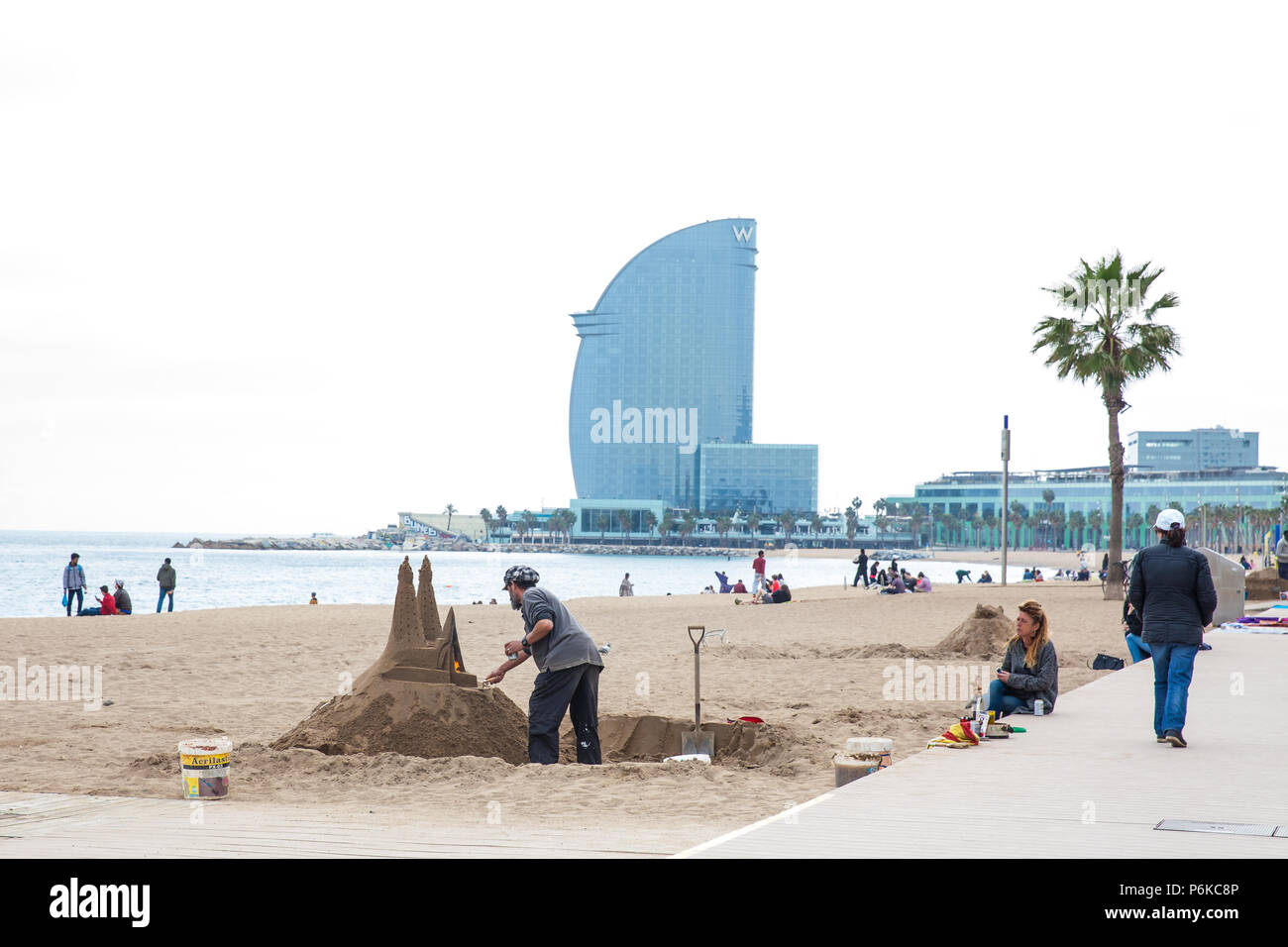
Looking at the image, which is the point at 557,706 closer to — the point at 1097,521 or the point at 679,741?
the point at 679,741

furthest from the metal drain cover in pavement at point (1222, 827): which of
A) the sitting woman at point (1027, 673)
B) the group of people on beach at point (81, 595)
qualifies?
the group of people on beach at point (81, 595)

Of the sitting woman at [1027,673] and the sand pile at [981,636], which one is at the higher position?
the sitting woman at [1027,673]

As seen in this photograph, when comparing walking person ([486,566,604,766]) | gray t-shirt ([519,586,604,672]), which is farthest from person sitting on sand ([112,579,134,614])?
gray t-shirt ([519,586,604,672])

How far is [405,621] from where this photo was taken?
949 cm

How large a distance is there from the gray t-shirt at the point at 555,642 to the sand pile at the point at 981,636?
10132mm

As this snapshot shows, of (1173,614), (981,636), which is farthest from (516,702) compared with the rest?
(981,636)

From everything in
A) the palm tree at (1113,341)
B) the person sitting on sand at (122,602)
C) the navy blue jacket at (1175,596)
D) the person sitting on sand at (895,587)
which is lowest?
the person sitting on sand at (122,602)

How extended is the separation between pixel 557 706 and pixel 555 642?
490 millimetres

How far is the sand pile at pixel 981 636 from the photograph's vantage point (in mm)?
17406

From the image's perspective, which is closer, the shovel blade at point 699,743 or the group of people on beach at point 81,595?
the shovel blade at point 699,743

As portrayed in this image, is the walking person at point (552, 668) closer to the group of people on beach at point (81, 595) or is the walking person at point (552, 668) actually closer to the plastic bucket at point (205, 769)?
the plastic bucket at point (205, 769)

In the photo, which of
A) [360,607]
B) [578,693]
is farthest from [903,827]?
[360,607]

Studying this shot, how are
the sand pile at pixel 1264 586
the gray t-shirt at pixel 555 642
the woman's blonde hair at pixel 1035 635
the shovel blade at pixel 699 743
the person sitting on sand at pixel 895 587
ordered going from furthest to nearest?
the person sitting on sand at pixel 895 587, the sand pile at pixel 1264 586, the shovel blade at pixel 699 743, the woman's blonde hair at pixel 1035 635, the gray t-shirt at pixel 555 642
